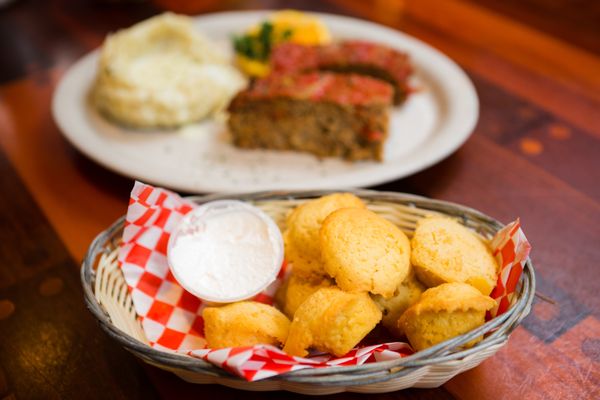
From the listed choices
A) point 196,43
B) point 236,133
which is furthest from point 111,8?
point 236,133

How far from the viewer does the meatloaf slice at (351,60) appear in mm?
2553

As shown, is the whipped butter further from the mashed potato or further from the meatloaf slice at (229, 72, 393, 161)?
the mashed potato

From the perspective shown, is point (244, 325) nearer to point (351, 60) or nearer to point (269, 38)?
point (351, 60)

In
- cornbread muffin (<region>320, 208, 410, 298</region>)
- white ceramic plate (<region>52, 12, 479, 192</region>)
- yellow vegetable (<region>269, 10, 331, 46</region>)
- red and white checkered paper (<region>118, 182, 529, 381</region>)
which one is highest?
cornbread muffin (<region>320, 208, 410, 298</region>)

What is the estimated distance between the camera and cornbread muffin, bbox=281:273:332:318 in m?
1.30

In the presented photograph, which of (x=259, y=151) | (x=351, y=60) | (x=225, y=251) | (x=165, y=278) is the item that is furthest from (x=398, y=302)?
(x=351, y=60)

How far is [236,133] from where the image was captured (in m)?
2.39

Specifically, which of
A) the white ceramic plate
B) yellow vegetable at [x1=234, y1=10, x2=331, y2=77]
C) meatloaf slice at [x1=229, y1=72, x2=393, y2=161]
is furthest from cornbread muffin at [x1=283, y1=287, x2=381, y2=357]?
yellow vegetable at [x1=234, y1=10, x2=331, y2=77]

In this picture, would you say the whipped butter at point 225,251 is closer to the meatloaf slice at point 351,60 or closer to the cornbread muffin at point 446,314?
the cornbread muffin at point 446,314

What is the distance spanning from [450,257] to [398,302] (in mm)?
159

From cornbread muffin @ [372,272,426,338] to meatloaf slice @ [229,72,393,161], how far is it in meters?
1.05

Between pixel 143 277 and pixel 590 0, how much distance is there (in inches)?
129

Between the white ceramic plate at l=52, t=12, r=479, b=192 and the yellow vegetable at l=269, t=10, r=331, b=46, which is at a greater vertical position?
the yellow vegetable at l=269, t=10, r=331, b=46

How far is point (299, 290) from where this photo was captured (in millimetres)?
1317
